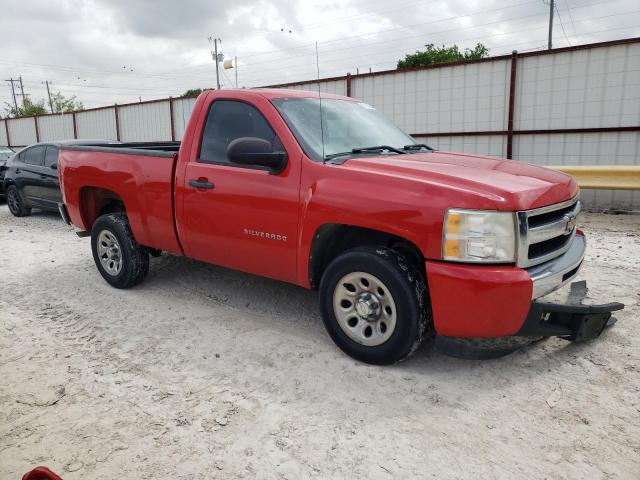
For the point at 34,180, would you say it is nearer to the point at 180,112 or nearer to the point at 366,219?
the point at 180,112

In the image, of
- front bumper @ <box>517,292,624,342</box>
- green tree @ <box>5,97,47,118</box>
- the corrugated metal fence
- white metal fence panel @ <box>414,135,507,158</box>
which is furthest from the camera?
green tree @ <box>5,97,47,118</box>

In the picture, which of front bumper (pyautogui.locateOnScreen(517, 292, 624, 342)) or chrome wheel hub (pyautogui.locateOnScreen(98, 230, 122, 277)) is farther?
chrome wheel hub (pyautogui.locateOnScreen(98, 230, 122, 277))

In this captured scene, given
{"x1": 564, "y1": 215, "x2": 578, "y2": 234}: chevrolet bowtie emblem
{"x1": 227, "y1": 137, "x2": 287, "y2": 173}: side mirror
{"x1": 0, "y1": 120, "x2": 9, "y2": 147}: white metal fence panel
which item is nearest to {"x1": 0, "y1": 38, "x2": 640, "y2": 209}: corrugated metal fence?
{"x1": 564, "y1": 215, "x2": 578, "y2": 234}: chevrolet bowtie emblem

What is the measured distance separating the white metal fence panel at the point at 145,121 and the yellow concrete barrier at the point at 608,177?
12720 mm

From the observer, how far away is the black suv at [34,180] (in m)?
9.35

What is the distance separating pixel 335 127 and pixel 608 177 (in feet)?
20.7

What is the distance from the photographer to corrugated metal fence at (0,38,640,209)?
902cm

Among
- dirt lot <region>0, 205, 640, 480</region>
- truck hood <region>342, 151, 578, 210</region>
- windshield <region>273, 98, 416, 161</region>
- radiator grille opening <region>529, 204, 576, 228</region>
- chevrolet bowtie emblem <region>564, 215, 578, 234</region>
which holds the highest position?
windshield <region>273, 98, 416, 161</region>

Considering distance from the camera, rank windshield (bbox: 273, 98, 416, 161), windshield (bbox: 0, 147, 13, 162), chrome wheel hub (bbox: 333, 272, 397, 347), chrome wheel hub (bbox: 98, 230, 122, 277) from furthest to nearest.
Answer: windshield (bbox: 0, 147, 13, 162) < chrome wheel hub (bbox: 98, 230, 122, 277) < windshield (bbox: 273, 98, 416, 161) < chrome wheel hub (bbox: 333, 272, 397, 347)

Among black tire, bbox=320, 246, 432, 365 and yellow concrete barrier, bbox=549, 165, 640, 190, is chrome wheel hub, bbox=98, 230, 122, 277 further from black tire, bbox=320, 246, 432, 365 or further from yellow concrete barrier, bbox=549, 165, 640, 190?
yellow concrete barrier, bbox=549, 165, 640, 190

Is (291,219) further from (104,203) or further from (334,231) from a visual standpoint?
(104,203)

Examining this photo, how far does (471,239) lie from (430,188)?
15.2 inches

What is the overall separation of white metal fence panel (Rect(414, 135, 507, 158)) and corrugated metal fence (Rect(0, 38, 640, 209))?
0.07ft

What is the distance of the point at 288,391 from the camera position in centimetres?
322
